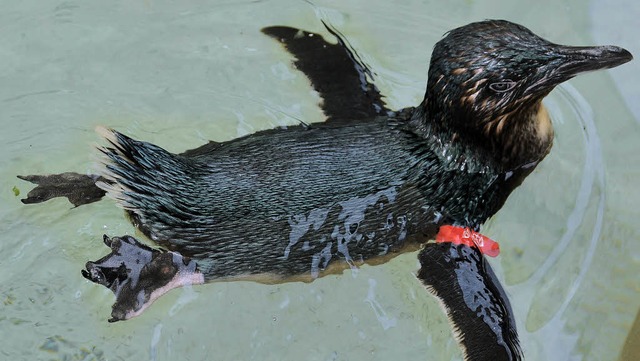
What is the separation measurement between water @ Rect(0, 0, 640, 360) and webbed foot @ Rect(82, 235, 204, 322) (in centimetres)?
39

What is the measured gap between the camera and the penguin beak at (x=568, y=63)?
3.17m

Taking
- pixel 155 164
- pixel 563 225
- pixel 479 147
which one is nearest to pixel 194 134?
pixel 155 164

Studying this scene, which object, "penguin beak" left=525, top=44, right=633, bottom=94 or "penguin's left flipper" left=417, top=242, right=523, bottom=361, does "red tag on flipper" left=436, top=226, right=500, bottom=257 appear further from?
"penguin beak" left=525, top=44, right=633, bottom=94

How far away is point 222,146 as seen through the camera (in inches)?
138

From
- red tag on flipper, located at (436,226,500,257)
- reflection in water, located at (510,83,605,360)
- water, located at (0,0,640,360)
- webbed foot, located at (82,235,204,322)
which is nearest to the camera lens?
webbed foot, located at (82,235,204,322)

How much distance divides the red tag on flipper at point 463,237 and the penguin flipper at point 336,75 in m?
0.76

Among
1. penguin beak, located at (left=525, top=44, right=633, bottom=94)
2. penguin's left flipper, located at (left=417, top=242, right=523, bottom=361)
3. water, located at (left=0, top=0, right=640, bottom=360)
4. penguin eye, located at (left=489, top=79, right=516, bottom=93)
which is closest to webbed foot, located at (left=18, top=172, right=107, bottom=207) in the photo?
water, located at (left=0, top=0, right=640, bottom=360)

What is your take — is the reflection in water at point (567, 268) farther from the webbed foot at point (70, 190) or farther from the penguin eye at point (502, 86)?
the webbed foot at point (70, 190)

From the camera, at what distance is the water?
3643 mm

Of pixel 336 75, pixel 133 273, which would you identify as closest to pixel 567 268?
pixel 336 75

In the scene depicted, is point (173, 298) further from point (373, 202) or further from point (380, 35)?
point (380, 35)

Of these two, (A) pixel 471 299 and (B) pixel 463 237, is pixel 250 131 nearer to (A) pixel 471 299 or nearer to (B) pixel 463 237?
(B) pixel 463 237

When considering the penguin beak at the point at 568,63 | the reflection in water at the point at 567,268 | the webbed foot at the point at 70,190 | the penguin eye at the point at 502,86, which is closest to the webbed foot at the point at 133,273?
the webbed foot at the point at 70,190

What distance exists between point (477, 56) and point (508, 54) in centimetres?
12
